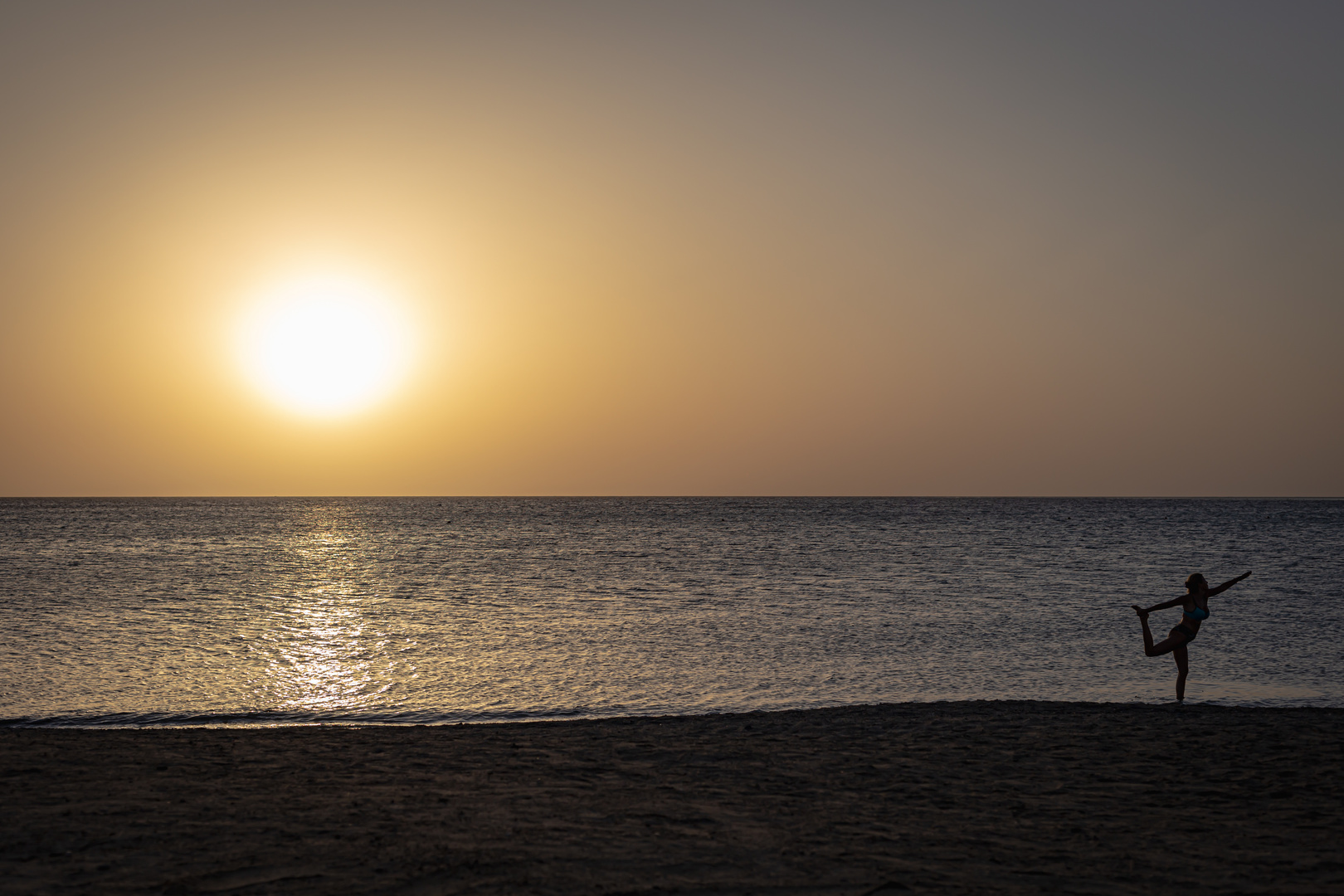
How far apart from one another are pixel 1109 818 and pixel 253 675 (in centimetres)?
1428

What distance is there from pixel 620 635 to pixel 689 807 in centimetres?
1337

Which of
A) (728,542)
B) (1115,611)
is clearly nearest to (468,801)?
(1115,611)

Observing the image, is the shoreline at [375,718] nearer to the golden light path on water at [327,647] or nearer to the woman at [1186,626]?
the woman at [1186,626]

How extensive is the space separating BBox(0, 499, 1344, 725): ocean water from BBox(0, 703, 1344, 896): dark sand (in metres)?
2.86

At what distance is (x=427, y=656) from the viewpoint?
18422mm

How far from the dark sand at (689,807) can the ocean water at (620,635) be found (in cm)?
286

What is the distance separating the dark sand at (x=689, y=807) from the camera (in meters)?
6.42

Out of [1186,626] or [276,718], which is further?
[1186,626]

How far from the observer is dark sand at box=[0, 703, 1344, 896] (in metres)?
6.42

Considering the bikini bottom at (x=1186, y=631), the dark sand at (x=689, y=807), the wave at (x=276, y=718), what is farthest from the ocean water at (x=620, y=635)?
the dark sand at (x=689, y=807)

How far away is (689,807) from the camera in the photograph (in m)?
8.10

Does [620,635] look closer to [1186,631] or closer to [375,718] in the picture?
[375,718]

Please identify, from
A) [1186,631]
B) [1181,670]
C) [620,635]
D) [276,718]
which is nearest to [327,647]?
[620,635]

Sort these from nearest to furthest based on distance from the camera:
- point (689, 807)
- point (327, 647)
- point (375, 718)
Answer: point (689, 807) → point (375, 718) → point (327, 647)
